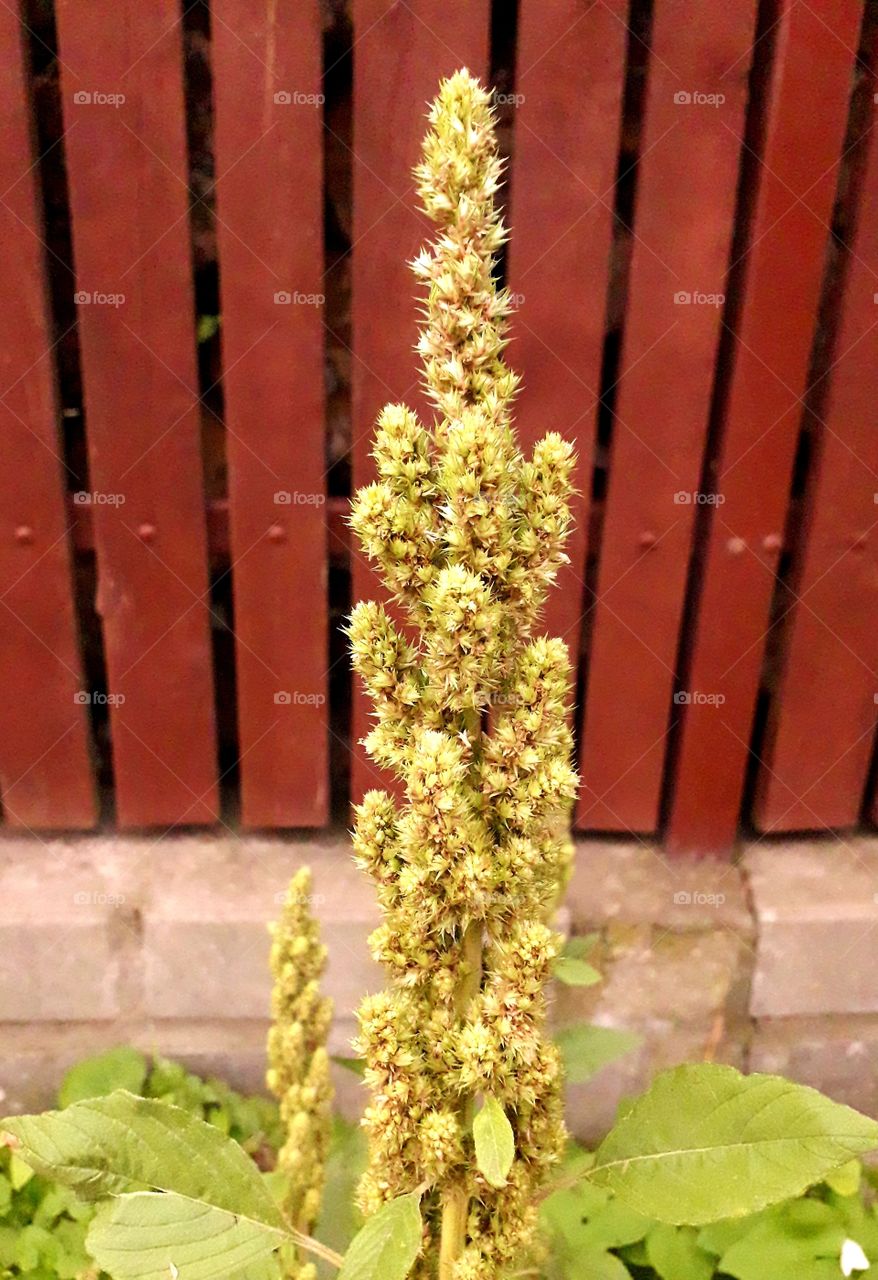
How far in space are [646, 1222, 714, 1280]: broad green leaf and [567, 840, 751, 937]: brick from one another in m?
0.62

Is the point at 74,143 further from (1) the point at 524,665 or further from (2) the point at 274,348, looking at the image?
(1) the point at 524,665

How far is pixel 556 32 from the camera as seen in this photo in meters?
1.86

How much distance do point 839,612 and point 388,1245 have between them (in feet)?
5.68

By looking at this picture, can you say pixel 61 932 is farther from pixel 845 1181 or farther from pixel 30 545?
pixel 845 1181

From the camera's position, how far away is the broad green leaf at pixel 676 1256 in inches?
78.7

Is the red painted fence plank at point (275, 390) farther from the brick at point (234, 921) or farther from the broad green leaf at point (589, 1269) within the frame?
the broad green leaf at point (589, 1269)

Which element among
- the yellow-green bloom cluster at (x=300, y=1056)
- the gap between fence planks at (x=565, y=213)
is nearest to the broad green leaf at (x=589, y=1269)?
the yellow-green bloom cluster at (x=300, y=1056)

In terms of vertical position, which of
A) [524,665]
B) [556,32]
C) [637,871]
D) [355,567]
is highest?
[556,32]

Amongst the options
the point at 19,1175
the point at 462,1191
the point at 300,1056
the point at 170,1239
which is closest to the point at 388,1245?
the point at 462,1191

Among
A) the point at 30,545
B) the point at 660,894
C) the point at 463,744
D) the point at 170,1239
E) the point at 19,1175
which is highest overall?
the point at 463,744

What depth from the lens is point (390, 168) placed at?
6.29 ft

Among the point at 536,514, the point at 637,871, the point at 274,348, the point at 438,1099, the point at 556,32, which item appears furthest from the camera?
the point at 637,871

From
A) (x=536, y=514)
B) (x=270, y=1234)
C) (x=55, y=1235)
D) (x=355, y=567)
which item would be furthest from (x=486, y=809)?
(x=55, y=1235)

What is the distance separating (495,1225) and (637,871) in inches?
60.7
